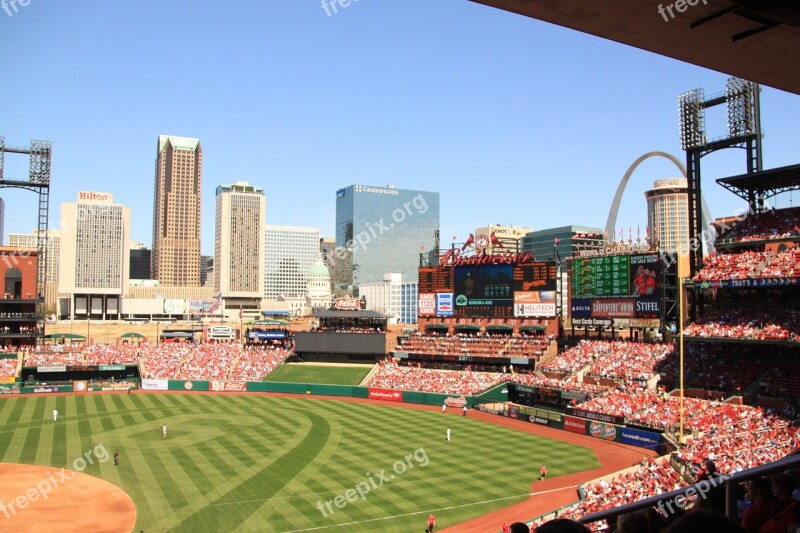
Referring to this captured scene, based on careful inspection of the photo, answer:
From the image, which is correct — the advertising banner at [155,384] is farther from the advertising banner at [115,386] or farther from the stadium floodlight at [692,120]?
the stadium floodlight at [692,120]

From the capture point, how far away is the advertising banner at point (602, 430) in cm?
4539

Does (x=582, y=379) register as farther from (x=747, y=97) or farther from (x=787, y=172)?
(x=747, y=97)

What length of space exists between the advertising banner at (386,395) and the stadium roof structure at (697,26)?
57365 mm

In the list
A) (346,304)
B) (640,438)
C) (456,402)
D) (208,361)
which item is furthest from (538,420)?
(208,361)

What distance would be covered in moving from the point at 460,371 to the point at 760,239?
104 ft

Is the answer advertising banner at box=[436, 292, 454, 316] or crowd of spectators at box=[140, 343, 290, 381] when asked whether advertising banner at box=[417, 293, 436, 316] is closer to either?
advertising banner at box=[436, 292, 454, 316]

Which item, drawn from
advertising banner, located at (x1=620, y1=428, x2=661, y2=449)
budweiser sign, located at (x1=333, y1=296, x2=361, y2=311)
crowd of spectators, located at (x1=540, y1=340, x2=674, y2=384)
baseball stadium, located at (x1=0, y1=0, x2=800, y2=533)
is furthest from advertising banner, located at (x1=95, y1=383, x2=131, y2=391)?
advertising banner, located at (x1=620, y1=428, x2=661, y2=449)

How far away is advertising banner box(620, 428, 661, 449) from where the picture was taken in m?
41.6

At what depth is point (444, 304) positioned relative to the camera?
75.2 meters

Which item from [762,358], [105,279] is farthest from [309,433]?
[105,279]

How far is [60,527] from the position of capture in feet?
92.4

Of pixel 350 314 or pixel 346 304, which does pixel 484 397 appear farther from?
pixel 346 304

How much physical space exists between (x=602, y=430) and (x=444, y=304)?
31.2 metres

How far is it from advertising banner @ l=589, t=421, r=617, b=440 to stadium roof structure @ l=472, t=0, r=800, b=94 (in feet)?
134
